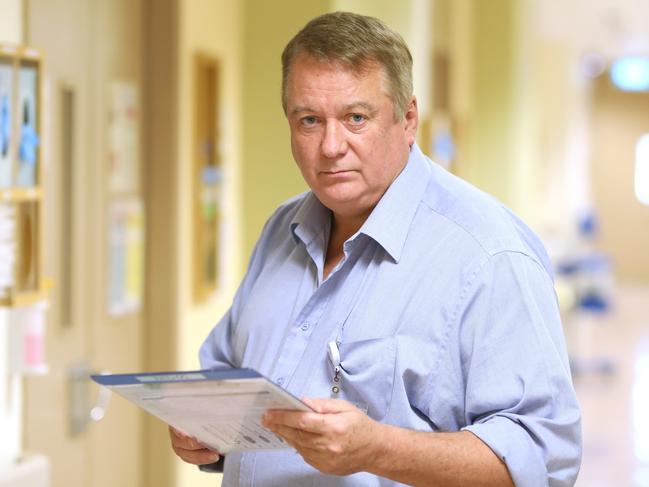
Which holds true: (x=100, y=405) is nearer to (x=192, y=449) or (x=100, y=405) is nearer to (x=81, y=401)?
(x=81, y=401)

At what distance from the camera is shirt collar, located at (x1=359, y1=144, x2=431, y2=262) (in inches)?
72.2

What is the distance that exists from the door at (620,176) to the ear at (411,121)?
17.4 metres

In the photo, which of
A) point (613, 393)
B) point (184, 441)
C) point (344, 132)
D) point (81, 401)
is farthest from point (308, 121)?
point (613, 393)

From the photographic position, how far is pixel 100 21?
3.58 metres

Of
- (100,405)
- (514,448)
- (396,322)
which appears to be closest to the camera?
(514,448)

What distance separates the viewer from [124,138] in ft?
12.3

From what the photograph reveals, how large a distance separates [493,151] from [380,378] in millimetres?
6492

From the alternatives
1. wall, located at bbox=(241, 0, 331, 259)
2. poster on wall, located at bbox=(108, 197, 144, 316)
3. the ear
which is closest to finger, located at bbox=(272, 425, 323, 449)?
the ear

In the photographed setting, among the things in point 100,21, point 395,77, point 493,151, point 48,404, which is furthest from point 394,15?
point 493,151

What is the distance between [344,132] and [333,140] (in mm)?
32

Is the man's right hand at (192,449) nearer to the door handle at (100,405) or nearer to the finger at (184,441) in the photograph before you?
the finger at (184,441)

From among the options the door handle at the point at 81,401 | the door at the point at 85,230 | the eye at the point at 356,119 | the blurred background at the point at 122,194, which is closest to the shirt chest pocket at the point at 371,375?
the eye at the point at 356,119

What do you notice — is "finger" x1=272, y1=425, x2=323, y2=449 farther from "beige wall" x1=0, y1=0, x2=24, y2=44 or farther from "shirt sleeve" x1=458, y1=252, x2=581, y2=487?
"beige wall" x1=0, y1=0, x2=24, y2=44

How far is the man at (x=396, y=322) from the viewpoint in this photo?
65.5 inches
